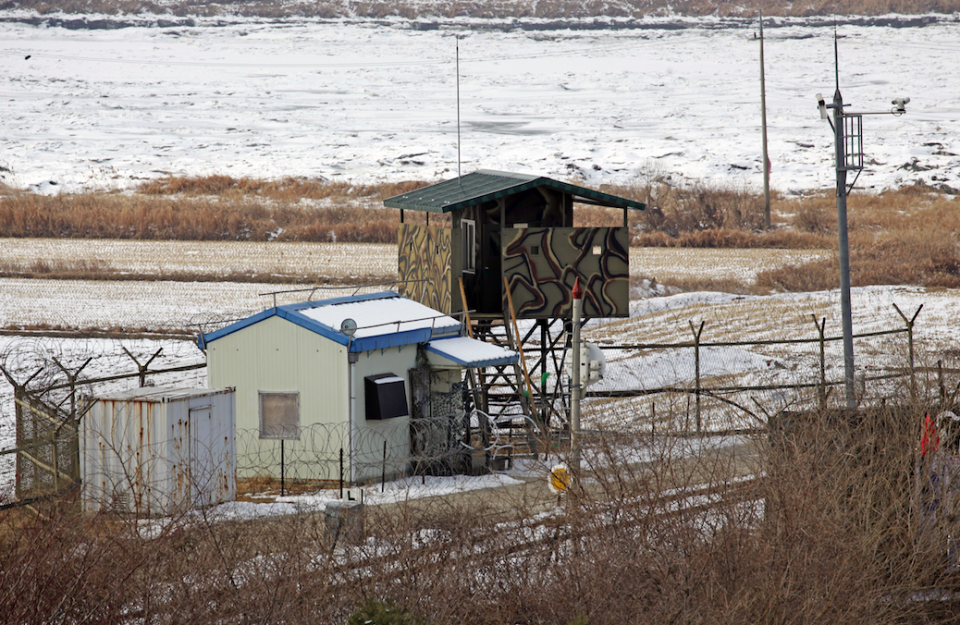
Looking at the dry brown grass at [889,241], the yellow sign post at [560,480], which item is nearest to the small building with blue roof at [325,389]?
the yellow sign post at [560,480]

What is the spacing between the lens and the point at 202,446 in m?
17.1

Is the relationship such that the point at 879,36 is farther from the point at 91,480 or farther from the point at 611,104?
the point at 91,480

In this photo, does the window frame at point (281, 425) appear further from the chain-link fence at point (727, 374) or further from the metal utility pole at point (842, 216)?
the metal utility pole at point (842, 216)

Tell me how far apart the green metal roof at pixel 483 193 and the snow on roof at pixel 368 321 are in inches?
82.4

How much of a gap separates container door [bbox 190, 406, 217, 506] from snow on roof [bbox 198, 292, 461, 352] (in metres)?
2.63

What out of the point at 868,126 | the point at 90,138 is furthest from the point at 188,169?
the point at 868,126

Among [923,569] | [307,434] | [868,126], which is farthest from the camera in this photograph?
[868,126]

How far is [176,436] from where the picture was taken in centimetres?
1666

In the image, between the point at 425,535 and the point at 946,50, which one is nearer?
the point at 425,535

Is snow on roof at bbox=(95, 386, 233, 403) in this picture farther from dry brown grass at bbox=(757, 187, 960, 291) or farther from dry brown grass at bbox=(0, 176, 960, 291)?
dry brown grass at bbox=(757, 187, 960, 291)

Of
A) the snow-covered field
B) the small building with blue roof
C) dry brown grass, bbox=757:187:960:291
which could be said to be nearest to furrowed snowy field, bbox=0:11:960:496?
the snow-covered field

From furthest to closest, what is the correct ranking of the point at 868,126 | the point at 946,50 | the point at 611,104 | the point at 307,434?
the point at 946,50 < the point at 611,104 < the point at 868,126 < the point at 307,434

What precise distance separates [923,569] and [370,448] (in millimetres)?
9658

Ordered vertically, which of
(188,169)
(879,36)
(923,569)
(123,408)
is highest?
(879,36)
